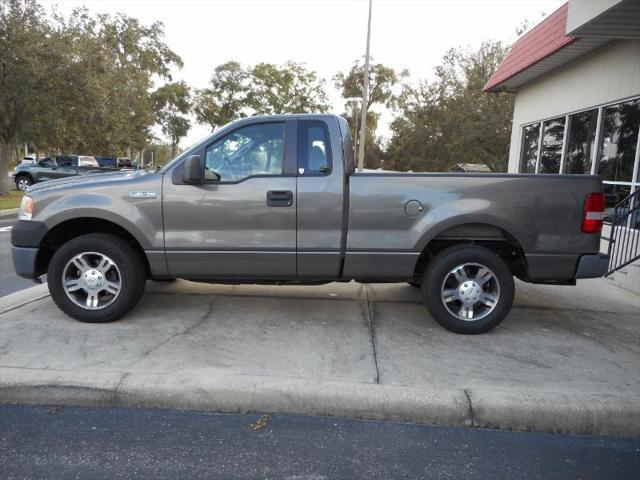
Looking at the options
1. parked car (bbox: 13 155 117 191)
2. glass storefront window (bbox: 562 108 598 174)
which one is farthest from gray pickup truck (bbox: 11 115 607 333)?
parked car (bbox: 13 155 117 191)

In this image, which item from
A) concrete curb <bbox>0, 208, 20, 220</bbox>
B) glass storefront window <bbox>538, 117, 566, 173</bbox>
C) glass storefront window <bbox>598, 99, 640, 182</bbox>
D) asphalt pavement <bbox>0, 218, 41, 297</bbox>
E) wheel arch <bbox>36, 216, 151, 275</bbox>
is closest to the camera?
wheel arch <bbox>36, 216, 151, 275</bbox>

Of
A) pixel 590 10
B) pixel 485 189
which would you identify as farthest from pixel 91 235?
pixel 590 10

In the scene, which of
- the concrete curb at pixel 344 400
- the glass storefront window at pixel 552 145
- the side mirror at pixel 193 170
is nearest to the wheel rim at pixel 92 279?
the side mirror at pixel 193 170

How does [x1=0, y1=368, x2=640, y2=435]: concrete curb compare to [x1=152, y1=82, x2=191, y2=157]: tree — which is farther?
[x1=152, y1=82, x2=191, y2=157]: tree

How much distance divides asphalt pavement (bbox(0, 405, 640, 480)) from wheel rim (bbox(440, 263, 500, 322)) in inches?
63.5

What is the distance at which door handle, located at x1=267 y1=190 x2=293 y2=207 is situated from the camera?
14.8 ft

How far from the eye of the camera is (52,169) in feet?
76.8

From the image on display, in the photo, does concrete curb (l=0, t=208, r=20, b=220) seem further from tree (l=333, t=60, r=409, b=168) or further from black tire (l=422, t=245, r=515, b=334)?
tree (l=333, t=60, r=409, b=168)

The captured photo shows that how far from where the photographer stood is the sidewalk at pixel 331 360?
3.32 metres

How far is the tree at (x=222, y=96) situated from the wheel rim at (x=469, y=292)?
3810 centimetres

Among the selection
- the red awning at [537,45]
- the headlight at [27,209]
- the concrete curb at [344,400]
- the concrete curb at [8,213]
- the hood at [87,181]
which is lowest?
the concrete curb at [8,213]

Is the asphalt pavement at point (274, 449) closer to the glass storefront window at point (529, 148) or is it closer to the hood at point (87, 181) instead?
the hood at point (87, 181)

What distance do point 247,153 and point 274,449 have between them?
2.73m

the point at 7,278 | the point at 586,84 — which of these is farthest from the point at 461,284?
the point at 586,84
